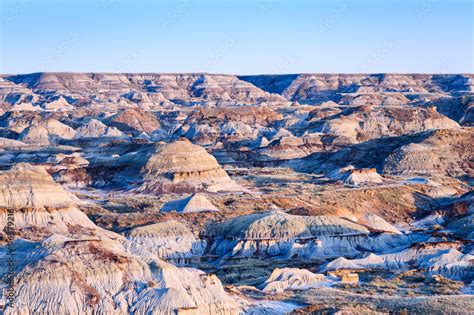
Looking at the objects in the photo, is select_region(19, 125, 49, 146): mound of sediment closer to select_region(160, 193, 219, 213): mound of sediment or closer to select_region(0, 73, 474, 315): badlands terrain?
select_region(0, 73, 474, 315): badlands terrain

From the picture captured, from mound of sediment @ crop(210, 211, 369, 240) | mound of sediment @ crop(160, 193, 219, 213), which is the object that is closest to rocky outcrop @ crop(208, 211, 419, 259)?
mound of sediment @ crop(210, 211, 369, 240)

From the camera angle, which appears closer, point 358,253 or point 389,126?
point 358,253

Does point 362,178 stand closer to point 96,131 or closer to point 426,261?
point 426,261

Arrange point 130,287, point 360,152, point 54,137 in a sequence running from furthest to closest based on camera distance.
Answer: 1. point 54,137
2. point 360,152
3. point 130,287

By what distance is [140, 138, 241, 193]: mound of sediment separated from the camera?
10788 centimetres

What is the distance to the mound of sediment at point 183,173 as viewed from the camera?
108 m

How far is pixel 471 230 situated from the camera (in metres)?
80.6

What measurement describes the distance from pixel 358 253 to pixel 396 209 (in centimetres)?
2795

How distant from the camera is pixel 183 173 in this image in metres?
110

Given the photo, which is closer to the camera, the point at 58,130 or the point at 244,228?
the point at 244,228

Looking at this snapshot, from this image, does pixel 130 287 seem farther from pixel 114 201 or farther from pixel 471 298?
pixel 114 201

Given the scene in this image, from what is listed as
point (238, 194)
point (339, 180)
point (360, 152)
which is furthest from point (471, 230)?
point (360, 152)

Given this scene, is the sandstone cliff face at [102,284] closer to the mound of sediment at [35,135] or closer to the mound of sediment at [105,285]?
the mound of sediment at [105,285]

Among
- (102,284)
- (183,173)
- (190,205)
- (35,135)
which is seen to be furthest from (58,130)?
(102,284)
